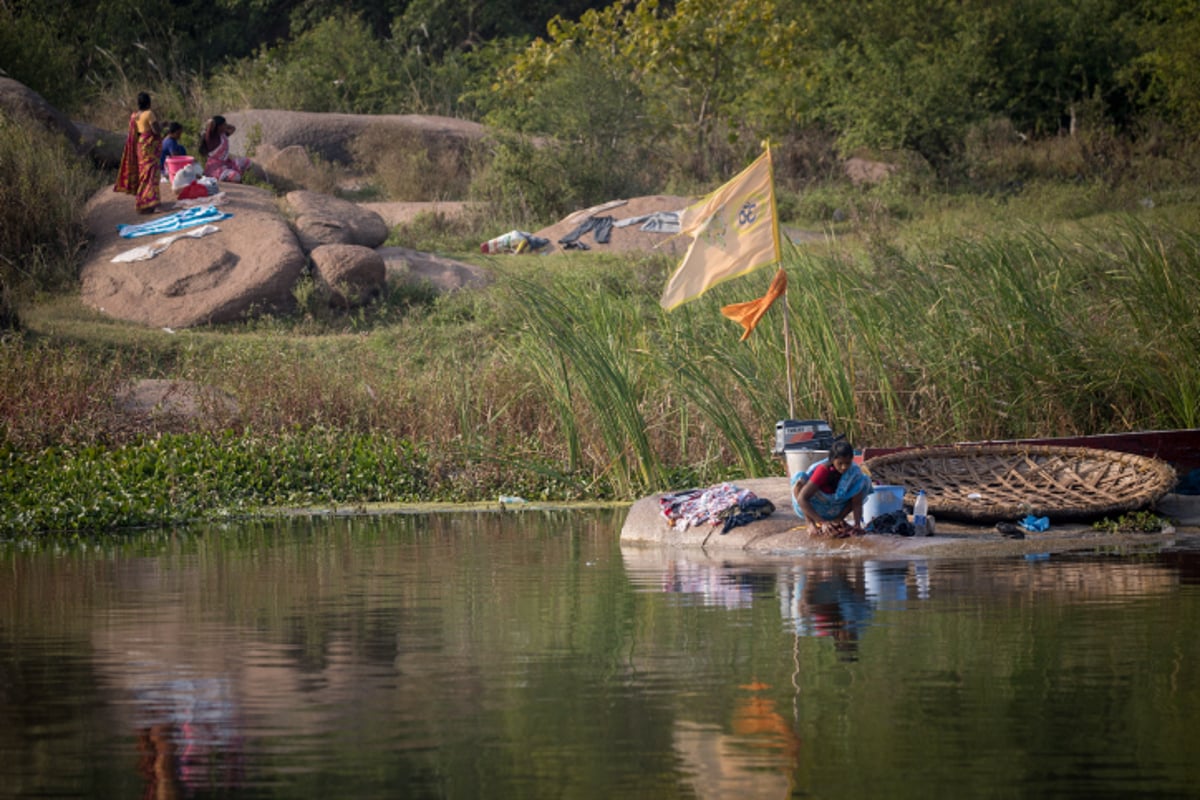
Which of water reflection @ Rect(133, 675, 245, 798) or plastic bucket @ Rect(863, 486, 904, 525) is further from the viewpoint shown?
plastic bucket @ Rect(863, 486, 904, 525)

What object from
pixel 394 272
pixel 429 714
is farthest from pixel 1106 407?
pixel 394 272

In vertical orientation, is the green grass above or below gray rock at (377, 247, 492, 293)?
below

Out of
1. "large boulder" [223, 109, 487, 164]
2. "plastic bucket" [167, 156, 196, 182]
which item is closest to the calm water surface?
"plastic bucket" [167, 156, 196, 182]

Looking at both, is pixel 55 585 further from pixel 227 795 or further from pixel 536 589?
pixel 227 795

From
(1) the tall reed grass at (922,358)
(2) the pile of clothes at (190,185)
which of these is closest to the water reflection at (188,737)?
(1) the tall reed grass at (922,358)

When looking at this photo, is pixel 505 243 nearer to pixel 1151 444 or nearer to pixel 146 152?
pixel 146 152

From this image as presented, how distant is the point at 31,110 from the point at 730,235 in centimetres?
1770

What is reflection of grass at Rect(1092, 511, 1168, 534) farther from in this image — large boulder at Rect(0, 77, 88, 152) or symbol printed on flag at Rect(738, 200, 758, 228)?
large boulder at Rect(0, 77, 88, 152)

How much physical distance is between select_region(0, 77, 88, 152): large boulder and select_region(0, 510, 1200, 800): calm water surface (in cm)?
1810

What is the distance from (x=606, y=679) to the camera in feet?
25.1

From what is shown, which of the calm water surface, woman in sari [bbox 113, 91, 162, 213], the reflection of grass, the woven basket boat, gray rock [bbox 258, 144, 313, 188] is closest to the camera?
the calm water surface

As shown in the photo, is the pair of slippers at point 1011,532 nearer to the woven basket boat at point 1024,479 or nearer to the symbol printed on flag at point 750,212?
the woven basket boat at point 1024,479

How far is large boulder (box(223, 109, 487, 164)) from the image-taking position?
110 ft

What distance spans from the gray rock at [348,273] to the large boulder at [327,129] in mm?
7862
